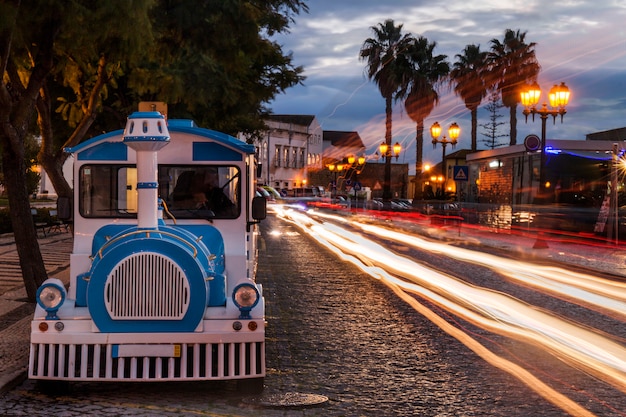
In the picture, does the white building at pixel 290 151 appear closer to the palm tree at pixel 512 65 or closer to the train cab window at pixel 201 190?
the palm tree at pixel 512 65

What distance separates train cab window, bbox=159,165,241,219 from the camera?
8961 millimetres

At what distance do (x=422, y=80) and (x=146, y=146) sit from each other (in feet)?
175

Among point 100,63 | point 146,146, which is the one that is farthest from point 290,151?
point 146,146

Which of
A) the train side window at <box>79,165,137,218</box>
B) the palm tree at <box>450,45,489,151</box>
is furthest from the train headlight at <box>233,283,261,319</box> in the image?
the palm tree at <box>450,45,489,151</box>

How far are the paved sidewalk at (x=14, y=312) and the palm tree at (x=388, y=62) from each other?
39.8 m

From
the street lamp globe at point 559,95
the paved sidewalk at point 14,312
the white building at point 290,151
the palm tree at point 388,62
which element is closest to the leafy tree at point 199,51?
the paved sidewalk at point 14,312

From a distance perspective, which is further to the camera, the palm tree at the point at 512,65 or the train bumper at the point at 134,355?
the palm tree at the point at 512,65

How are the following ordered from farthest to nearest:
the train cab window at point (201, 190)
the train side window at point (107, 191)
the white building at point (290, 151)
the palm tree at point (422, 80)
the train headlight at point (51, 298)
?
the white building at point (290, 151), the palm tree at point (422, 80), the train cab window at point (201, 190), the train side window at point (107, 191), the train headlight at point (51, 298)

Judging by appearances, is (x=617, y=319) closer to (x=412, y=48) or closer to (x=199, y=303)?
(x=199, y=303)

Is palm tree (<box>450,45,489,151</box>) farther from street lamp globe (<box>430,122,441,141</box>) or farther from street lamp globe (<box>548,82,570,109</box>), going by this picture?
street lamp globe (<box>548,82,570,109</box>)

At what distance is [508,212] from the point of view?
36062 millimetres

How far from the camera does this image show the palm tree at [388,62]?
5922 centimetres

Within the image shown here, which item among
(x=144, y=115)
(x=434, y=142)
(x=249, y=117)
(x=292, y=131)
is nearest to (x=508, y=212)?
(x=434, y=142)

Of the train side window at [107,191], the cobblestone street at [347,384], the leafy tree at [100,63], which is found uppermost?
the leafy tree at [100,63]
